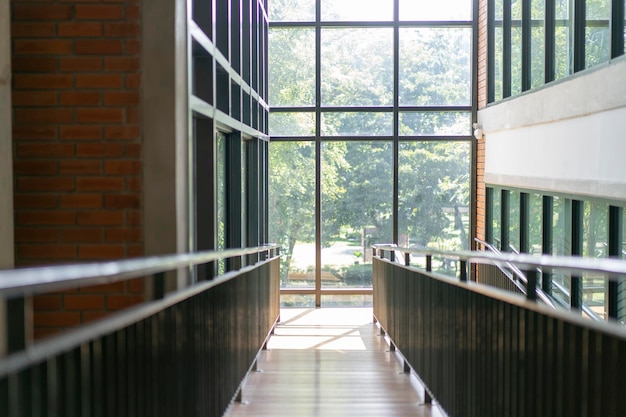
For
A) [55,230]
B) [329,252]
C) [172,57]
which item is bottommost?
[329,252]

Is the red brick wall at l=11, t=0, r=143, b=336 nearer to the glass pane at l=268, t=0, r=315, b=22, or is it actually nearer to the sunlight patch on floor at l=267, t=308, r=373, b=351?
the sunlight patch on floor at l=267, t=308, r=373, b=351

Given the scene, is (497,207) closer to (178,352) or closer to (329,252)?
(329,252)

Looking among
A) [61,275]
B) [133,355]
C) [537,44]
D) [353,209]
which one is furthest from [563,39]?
[61,275]

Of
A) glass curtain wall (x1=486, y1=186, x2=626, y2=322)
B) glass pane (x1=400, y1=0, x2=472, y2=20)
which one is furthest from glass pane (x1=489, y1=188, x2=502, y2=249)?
glass pane (x1=400, y1=0, x2=472, y2=20)

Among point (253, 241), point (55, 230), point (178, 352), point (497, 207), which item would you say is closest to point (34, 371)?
point (178, 352)

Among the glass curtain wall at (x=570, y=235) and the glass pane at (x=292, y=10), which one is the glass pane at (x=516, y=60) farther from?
the glass pane at (x=292, y=10)

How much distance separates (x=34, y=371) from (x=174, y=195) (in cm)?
243

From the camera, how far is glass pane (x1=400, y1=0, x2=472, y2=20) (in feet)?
42.1

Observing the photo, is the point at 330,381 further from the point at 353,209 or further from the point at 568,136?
the point at 353,209

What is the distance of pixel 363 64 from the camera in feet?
42.3

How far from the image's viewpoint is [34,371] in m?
1.63

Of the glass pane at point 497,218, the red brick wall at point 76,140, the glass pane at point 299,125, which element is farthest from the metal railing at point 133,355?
the glass pane at point 299,125

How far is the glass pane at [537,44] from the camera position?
9648 millimetres

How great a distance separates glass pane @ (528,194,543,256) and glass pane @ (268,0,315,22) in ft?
16.5
